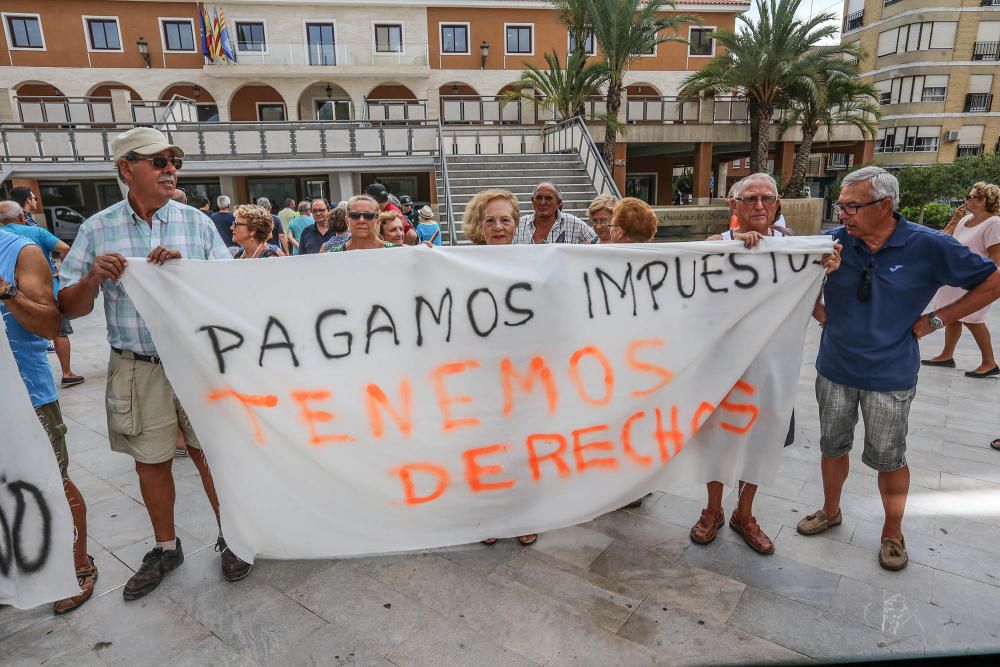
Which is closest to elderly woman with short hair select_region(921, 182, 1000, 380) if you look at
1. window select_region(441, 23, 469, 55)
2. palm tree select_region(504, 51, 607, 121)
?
palm tree select_region(504, 51, 607, 121)

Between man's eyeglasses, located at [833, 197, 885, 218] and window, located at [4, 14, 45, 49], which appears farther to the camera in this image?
window, located at [4, 14, 45, 49]

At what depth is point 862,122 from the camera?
2202 cm

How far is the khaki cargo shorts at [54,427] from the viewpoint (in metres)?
2.53

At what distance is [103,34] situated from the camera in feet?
77.7

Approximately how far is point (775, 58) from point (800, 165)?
4.22 meters

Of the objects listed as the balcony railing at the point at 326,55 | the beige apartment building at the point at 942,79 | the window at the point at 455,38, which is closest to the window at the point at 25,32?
the balcony railing at the point at 326,55

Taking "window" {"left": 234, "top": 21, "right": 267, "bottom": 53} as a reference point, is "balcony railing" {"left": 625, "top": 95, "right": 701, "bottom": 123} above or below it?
below

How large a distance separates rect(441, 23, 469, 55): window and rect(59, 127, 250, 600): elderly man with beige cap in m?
25.6

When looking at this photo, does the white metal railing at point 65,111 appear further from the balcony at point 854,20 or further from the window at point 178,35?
the balcony at point 854,20

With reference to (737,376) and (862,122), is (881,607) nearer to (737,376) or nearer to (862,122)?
(737,376)

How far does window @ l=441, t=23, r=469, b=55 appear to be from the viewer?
2545 centimetres

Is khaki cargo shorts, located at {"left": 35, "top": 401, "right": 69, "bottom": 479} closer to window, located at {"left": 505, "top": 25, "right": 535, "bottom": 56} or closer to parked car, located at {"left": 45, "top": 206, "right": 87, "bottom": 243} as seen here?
parked car, located at {"left": 45, "top": 206, "right": 87, "bottom": 243}

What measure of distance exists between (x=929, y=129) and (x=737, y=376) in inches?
1663

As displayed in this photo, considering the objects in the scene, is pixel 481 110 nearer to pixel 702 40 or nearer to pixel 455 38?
pixel 455 38
